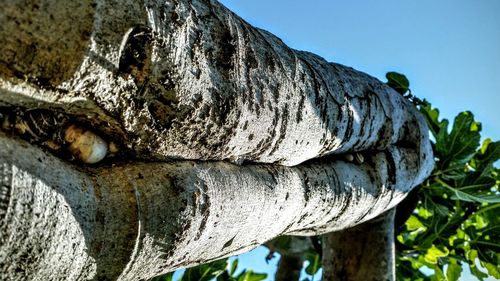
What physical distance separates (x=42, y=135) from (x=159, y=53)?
272 millimetres

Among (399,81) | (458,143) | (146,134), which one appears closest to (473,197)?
(458,143)

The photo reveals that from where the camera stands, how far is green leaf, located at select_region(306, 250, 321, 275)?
15.2 ft

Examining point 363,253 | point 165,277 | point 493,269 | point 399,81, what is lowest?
point 493,269

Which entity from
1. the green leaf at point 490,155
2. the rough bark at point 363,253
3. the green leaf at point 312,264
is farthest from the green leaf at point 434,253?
the green leaf at point 312,264

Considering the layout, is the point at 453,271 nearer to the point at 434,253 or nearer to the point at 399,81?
the point at 434,253

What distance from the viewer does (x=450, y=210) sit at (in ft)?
11.8

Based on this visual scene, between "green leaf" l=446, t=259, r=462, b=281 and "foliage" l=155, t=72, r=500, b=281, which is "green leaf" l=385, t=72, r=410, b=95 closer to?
"foliage" l=155, t=72, r=500, b=281

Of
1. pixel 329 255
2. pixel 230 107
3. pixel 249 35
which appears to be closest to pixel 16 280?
pixel 230 107

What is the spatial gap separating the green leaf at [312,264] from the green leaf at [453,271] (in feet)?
4.42

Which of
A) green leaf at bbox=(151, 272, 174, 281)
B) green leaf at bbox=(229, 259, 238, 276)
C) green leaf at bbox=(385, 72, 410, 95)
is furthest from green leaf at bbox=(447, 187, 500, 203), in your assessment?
green leaf at bbox=(151, 272, 174, 281)

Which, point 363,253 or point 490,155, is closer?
point 363,253

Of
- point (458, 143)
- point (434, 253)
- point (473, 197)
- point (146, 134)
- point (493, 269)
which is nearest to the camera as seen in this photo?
point (146, 134)

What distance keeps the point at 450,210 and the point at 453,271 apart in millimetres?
451

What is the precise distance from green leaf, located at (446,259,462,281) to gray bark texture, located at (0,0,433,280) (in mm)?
2402
